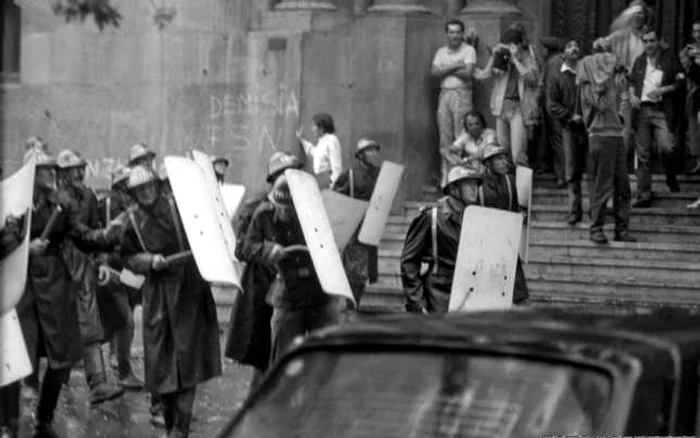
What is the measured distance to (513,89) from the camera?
19688 mm

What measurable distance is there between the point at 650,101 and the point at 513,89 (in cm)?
146

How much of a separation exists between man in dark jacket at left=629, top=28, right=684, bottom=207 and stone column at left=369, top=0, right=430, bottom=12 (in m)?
2.56

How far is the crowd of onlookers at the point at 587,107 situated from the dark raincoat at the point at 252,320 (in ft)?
13.1

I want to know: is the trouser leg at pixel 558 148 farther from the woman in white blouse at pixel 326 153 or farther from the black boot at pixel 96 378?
the black boot at pixel 96 378

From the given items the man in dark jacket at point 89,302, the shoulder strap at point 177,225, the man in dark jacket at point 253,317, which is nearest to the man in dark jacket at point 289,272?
the man in dark jacket at point 253,317

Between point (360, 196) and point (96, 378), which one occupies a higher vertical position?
point (360, 196)

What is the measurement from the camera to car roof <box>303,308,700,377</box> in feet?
17.4

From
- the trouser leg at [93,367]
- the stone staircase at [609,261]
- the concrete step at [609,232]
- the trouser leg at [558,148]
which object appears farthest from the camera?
the trouser leg at [558,148]

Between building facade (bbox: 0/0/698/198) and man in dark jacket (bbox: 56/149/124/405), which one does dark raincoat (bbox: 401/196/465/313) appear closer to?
man in dark jacket (bbox: 56/149/124/405)

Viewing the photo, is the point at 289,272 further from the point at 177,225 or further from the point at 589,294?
the point at 589,294

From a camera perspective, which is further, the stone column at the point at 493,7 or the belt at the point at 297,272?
the stone column at the point at 493,7

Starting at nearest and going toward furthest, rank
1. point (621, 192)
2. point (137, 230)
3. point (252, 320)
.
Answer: point (137, 230) → point (252, 320) → point (621, 192)

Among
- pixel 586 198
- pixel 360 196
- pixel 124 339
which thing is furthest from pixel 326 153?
pixel 124 339

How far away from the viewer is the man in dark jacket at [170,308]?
1252 centimetres
